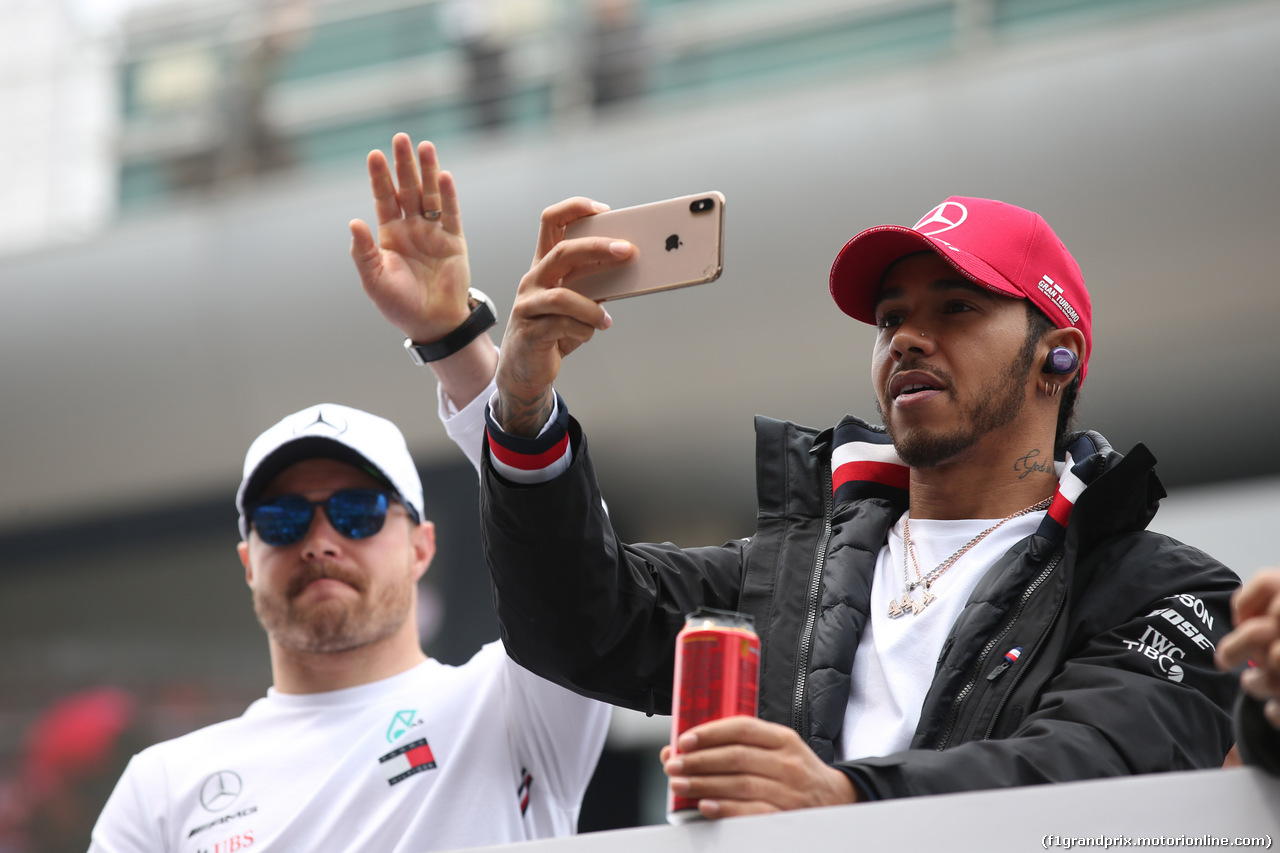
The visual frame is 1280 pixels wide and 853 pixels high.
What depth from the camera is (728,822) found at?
1.20m

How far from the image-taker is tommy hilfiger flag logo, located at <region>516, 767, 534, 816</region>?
87.3 inches

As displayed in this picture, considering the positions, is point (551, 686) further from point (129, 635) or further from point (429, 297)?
point (129, 635)

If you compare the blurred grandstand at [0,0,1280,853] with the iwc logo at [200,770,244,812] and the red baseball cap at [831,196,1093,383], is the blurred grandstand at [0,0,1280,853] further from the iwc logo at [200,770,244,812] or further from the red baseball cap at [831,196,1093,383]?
the red baseball cap at [831,196,1093,383]

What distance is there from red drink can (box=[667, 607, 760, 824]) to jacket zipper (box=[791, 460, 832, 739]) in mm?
359

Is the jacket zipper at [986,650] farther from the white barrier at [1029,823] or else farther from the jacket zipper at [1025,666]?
the white barrier at [1029,823]

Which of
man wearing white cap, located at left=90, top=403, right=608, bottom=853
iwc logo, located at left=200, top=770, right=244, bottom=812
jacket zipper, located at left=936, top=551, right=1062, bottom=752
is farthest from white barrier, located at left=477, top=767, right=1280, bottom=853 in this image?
iwc logo, located at left=200, top=770, right=244, bottom=812

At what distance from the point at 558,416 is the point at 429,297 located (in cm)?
54

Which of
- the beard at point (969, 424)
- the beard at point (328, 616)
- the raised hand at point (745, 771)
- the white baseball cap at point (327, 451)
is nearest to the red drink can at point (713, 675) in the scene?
the raised hand at point (745, 771)

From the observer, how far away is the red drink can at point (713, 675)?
1.25m

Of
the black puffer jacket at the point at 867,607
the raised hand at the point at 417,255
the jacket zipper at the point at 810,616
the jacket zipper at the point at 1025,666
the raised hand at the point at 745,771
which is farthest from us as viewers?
the raised hand at the point at 417,255

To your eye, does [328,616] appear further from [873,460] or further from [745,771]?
[745,771]

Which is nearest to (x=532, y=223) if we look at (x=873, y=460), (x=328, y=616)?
(x=328, y=616)

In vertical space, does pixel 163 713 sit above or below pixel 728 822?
below

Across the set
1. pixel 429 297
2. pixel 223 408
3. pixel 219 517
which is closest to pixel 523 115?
pixel 223 408
